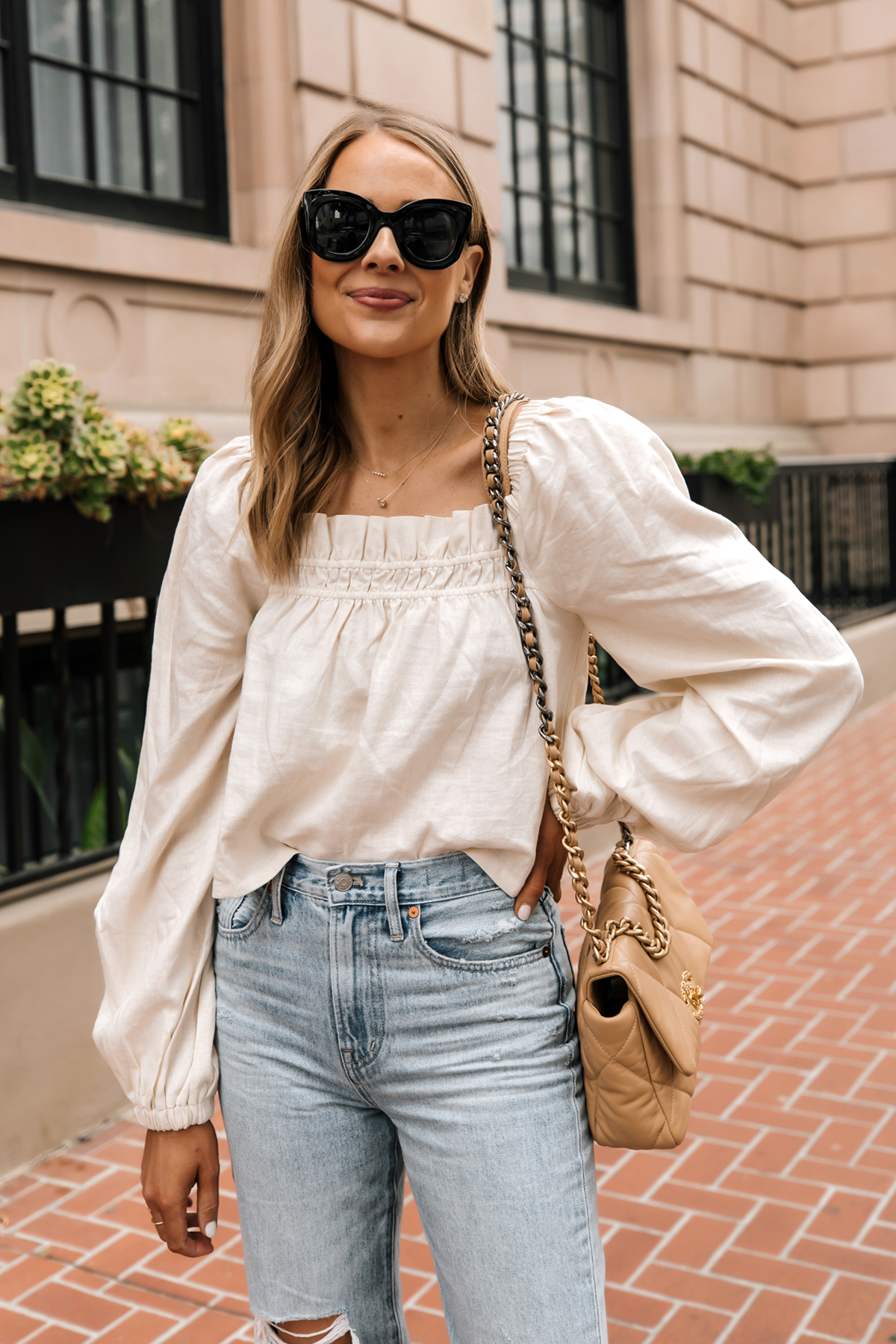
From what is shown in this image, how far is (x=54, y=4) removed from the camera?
6.71 meters

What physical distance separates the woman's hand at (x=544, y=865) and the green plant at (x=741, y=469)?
7364 millimetres

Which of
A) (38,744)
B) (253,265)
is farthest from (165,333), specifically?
(38,744)

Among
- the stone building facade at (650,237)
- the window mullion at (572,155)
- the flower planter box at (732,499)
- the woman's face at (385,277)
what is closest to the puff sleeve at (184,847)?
the woman's face at (385,277)

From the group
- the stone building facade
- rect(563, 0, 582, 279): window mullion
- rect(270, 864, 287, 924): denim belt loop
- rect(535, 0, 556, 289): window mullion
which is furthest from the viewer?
rect(563, 0, 582, 279): window mullion

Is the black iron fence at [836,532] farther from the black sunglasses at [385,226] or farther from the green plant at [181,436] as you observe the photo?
the black sunglasses at [385,226]

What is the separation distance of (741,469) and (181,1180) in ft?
25.4

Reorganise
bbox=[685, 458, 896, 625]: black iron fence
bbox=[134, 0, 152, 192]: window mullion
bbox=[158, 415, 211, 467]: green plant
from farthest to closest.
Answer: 1. bbox=[685, 458, 896, 625]: black iron fence
2. bbox=[134, 0, 152, 192]: window mullion
3. bbox=[158, 415, 211, 467]: green plant

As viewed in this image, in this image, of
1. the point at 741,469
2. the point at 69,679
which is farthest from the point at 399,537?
the point at 741,469

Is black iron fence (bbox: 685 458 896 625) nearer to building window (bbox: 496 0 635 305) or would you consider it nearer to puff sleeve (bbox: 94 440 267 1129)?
building window (bbox: 496 0 635 305)

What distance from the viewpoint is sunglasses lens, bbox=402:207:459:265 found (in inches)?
65.3

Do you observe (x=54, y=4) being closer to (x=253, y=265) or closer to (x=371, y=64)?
(x=253, y=265)

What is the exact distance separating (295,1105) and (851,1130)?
8.93 ft

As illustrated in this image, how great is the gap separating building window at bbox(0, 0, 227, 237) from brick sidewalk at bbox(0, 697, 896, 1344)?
15.7 feet

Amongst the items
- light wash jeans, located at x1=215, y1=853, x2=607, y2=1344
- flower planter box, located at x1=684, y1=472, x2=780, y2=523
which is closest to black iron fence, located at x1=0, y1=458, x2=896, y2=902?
light wash jeans, located at x1=215, y1=853, x2=607, y2=1344
